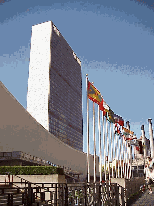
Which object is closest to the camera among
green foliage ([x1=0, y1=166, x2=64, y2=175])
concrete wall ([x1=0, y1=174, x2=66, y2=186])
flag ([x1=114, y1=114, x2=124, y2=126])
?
concrete wall ([x1=0, y1=174, x2=66, y2=186])

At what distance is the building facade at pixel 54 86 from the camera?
134 m

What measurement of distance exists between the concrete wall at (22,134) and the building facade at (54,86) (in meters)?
81.2

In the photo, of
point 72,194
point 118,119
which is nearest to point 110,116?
point 118,119

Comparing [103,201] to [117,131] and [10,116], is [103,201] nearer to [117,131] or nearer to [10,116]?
[117,131]

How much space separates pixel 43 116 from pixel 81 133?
174ft

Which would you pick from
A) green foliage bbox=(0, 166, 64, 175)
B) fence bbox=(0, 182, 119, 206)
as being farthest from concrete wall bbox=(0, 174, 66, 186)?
fence bbox=(0, 182, 119, 206)

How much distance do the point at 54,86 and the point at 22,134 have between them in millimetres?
105757

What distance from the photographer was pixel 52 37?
147m

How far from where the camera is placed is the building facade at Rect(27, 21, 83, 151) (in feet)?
438

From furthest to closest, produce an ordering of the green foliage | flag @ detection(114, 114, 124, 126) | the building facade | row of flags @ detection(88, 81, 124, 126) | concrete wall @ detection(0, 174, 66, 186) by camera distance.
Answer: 1. the building facade
2. flag @ detection(114, 114, 124, 126)
3. row of flags @ detection(88, 81, 124, 126)
4. the green foliage
5. concrete wall @ detection(0, 174, 66, 186)

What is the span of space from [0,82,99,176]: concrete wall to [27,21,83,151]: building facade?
3198 inches

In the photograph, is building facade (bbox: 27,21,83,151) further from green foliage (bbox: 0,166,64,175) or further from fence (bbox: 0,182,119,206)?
fence (bbox: 0,182,119,206)

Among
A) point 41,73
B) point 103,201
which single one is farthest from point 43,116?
point 103,201

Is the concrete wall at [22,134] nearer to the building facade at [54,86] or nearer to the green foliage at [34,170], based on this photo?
the green foliage at [34,170]
